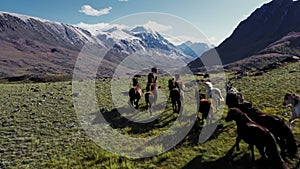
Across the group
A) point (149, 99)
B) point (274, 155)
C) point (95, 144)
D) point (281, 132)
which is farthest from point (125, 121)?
point (274, 155)

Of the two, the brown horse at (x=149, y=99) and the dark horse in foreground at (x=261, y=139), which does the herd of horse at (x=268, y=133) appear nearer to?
the dark horse in foreground at (x=261, y=139)

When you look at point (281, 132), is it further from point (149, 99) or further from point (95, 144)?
point (149, 99)

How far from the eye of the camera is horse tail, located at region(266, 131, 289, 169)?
9.83 metres

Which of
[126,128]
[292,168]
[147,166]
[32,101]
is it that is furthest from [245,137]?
[32,101]

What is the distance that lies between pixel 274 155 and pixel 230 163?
1.86 metres

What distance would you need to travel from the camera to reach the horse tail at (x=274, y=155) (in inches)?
387

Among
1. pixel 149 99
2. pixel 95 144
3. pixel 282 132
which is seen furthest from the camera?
pixel 149 99

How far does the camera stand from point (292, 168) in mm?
10430

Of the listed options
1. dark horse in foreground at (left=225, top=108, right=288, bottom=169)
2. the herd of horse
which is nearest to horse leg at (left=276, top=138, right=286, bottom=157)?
the herd of horse

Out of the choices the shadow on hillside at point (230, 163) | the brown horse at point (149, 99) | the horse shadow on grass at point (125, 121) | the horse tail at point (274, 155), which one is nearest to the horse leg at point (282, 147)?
the shadow on hillside at point (230, 163)

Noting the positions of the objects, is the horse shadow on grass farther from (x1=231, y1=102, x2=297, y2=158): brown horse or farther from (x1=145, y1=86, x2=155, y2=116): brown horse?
(x1=231, y1=102, x2=297, y2=158): brown horse

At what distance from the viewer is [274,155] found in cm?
1010

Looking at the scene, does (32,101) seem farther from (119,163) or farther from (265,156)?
(265,156)

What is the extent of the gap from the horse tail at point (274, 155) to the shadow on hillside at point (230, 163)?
0.60 meters
